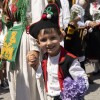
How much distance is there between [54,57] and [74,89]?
406 mm

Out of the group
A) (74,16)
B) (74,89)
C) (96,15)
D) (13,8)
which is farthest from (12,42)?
(96,15)

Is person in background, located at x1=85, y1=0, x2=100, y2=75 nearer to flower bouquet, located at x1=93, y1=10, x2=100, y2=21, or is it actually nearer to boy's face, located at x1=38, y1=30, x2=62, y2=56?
flower bouquet, located at x1=93, y1=10, x2=100, y2=21

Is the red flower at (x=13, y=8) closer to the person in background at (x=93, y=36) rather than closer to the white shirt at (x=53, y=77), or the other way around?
the white shirt at (x=53, y=77)

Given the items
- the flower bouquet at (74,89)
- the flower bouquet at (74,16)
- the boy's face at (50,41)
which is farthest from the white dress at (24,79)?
the flower bouquet at (74,16)

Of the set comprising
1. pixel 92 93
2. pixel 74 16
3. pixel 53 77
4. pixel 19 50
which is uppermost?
pixel 74 16

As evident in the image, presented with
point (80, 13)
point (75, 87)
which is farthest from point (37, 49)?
point (80, 13)

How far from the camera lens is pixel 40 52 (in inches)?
115

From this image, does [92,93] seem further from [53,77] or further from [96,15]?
[53,77]

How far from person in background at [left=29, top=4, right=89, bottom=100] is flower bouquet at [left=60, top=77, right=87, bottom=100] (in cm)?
12

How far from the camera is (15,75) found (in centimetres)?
327

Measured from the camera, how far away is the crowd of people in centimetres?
240

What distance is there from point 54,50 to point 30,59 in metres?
0.19

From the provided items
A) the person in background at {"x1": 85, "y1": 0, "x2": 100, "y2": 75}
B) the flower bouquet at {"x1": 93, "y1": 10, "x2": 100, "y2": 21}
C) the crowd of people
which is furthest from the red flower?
the flower bouquet at {"x1": 93, "y1": 10, "x2": 100, "y2": 21}

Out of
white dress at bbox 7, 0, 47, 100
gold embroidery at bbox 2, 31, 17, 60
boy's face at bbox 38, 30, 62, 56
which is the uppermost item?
boy's face at bbox 38, 30, 62, 56
